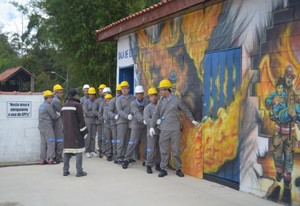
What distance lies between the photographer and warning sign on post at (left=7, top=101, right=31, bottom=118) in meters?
10.5

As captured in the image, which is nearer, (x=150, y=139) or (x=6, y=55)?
(x=150, y=139)

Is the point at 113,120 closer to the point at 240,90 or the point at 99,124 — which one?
the point at 99,124

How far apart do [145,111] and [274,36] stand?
359 centimetres

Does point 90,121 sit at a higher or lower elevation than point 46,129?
higher

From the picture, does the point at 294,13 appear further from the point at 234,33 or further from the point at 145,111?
the point at 145,111

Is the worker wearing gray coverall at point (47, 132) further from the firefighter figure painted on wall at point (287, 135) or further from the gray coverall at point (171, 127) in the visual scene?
the firefighter figure painted on wall at point (287, 135)

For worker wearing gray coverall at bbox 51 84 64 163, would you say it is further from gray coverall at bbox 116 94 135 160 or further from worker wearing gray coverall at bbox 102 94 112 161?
gray coverall at bbox 116 94 135 160

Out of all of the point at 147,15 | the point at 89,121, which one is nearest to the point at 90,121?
the point at 89,121

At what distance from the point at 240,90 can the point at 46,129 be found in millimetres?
5342

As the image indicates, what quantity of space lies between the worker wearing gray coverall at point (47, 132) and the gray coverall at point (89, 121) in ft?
4.16

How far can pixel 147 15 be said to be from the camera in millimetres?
9516

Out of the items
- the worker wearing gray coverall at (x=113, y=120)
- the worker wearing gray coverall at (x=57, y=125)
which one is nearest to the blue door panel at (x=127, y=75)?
the worker wearing gray coverall at (x=113, y=120)

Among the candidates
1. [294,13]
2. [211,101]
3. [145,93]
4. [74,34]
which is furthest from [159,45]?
[74,34]

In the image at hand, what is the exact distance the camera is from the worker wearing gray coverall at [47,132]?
1019 cm
